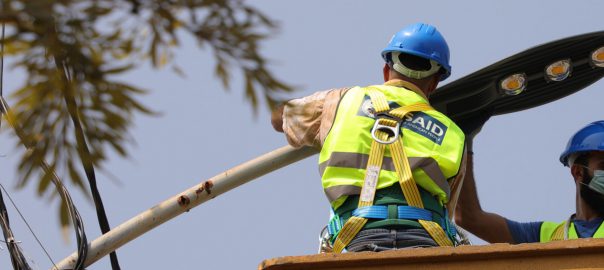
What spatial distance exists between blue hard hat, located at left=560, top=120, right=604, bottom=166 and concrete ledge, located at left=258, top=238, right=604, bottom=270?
3.21 meters

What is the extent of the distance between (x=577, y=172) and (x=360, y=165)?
257 centimetres

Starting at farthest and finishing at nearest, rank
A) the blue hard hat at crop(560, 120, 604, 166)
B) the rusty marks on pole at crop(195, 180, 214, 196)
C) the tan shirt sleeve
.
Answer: the blue hard hat at crop(560, 120, 604, 166) → the rusty marks on pole at crop(195, 180, 214, 196) → the tan shirt sleeve

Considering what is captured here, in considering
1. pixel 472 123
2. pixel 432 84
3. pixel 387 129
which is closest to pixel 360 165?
pixel 387 129

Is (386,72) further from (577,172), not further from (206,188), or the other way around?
(577,172)

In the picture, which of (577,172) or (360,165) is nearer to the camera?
(360,165)

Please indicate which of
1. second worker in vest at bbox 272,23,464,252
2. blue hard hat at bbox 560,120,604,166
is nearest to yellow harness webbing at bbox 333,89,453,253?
second worker in vest at bbox 272,23,464,252

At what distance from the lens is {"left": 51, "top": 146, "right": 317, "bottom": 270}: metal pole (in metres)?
9.40

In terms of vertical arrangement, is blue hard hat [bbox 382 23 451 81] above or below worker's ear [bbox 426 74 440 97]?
above

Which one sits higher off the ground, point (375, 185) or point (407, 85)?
point (407, 85)

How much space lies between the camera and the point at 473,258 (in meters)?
7.26

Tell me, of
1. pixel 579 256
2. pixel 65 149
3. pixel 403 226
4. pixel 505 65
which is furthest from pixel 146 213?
pixel 65 149

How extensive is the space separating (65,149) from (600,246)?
352 cm

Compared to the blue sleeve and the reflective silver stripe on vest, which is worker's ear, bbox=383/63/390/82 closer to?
the reflective silver stripe on vest

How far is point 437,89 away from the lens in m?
10.1
